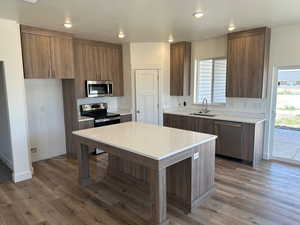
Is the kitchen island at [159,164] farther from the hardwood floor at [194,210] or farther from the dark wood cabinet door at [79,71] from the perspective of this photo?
the dark wood cabinet door at [79,71]

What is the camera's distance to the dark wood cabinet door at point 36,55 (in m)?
3.70

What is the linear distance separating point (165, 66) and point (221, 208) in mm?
3756

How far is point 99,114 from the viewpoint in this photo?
5207 mm

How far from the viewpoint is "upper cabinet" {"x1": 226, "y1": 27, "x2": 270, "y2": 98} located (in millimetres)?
4051

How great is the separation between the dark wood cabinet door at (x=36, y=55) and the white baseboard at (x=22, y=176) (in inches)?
67.5

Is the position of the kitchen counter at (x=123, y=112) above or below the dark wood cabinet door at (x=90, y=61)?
below

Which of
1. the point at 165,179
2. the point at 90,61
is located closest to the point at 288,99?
the point at 165,179

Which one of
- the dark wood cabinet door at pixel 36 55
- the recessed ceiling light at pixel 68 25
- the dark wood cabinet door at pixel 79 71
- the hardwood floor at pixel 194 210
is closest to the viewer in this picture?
the hardwood floor at pixel 194 210

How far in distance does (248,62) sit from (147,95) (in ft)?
8.15

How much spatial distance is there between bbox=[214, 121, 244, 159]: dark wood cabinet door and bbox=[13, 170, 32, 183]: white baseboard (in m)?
3.73

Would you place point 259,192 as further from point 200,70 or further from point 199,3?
point 200,70

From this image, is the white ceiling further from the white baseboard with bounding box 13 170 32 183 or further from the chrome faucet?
the white baseboard with bounding box 13 170 32 183

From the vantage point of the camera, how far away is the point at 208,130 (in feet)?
15.3

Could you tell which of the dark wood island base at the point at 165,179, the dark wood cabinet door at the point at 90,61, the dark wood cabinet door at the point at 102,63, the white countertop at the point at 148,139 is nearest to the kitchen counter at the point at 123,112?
the dark wood cabinet door at the point at 102,63
